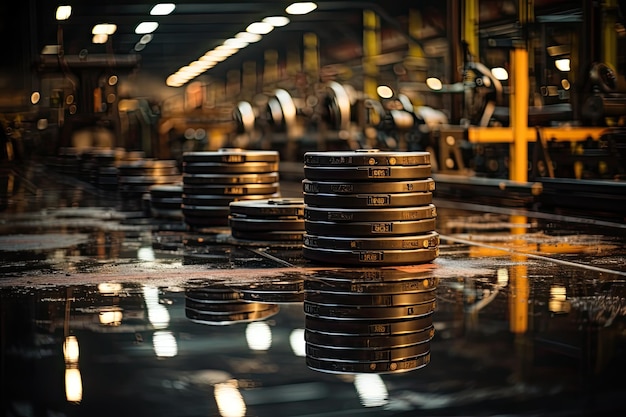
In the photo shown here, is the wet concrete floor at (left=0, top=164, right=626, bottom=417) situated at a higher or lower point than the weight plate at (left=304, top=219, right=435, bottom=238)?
lower

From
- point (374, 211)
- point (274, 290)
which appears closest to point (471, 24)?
point (374, 211)

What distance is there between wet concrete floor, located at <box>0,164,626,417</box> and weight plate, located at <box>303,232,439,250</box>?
0.11 m

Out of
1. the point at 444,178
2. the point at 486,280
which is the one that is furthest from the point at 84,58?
the point at 486,280

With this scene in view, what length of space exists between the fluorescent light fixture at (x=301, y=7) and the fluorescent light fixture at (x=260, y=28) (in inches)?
88.5

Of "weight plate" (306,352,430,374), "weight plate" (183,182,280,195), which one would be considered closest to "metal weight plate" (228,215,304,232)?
"weight plate" (183,182,280,195)

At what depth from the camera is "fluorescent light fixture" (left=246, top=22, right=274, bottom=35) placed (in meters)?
23.9

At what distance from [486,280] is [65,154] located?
1460 cm

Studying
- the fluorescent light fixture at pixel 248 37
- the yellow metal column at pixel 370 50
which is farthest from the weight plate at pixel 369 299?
the fluorescent light fixture at pixel 248 37

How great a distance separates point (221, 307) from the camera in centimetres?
403

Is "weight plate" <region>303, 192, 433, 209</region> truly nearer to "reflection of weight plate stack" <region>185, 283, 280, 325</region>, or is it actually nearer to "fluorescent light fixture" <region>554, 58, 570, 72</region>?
"reflection of weight plate stack" <region>185, 283, 280, 325</region>

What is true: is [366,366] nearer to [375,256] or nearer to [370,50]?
[375,256]

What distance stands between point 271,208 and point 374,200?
1.36 meters

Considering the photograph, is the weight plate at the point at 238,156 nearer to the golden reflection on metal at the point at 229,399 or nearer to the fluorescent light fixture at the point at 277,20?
the golden reflection on metal at the point at 229,399

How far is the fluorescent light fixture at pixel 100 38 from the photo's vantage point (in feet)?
60.5
